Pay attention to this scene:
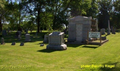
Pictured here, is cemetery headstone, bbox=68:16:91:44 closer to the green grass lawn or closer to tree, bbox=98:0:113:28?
the green grass lawn

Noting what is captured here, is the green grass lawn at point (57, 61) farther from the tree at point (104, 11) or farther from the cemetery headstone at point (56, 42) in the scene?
the tree at point (104, 11)

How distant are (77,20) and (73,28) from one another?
1.10 metres

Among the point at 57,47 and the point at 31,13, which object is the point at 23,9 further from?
the point at 57,47

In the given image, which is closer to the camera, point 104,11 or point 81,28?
point 81,28

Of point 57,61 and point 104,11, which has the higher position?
point 104,11

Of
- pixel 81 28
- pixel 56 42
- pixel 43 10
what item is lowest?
pixel 56 42

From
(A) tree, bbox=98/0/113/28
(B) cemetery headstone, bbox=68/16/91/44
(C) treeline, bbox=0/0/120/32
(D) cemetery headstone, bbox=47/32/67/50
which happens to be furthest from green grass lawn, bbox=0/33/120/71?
(A) tree, bbox=98/0/113/28

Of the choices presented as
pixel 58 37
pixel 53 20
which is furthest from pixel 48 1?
pixel 58 37

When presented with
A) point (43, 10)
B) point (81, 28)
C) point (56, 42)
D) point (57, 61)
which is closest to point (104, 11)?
point (43, 10)

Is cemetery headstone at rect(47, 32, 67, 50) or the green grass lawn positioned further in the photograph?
cemetery headstone at rect(47, 32, 67, 50)

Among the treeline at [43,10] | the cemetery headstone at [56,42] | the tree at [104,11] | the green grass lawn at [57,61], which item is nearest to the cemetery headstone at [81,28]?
the cemetery headstone at [56,42]

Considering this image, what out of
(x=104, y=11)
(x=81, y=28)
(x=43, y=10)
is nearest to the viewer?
(x=81, y=28)

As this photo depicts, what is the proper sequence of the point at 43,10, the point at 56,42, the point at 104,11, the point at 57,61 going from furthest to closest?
the point at 104,11 → the point at 43,10 → the point at 56,42 → the point at 57,61

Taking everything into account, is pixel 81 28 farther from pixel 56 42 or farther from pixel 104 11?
pixel 104 11
